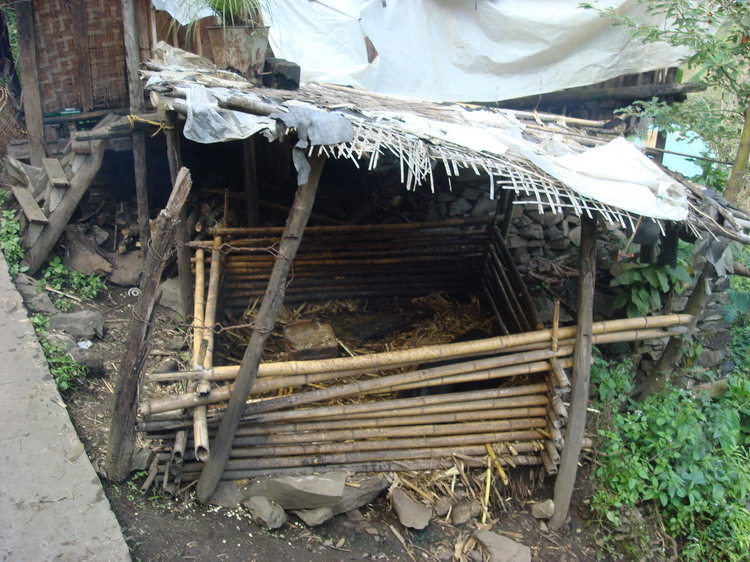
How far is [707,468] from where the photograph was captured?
4648 mm

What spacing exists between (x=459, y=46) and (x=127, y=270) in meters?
4.74

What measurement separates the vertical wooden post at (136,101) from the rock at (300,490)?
301cm

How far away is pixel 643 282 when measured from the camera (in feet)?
17.9

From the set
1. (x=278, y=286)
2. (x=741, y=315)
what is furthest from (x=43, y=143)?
Answer: (x=741, y=315)

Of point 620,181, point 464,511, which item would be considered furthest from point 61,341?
point 620,181

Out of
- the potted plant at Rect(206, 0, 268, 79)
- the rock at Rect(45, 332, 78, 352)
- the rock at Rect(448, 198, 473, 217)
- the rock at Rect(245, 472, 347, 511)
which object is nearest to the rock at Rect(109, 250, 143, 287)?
the rock at Rect(45, 332, 78, 352)

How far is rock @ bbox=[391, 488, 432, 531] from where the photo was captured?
4.06 metres

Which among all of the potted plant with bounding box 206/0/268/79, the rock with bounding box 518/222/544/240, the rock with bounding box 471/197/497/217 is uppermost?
the potted plant with bounding box 206/0/268/79

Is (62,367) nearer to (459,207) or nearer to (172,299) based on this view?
(172,299)

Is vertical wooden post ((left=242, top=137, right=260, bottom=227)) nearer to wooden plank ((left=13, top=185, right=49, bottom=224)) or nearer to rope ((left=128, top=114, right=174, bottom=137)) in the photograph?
rope ((left=128, top=114, right=174, bottom=137))

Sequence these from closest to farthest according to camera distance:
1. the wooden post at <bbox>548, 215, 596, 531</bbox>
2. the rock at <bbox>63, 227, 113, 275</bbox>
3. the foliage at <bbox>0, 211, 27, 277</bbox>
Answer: the wooden post at <bbox>548, 215, 596, 531</bbox> → the foliage at <bbox>0, 211, 27, 277</bbox> → the rock at <bbox>63, 227, 113, 275</bbox>

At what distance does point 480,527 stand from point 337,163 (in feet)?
14.7

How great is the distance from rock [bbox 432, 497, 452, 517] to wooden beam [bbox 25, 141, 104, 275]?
456cm

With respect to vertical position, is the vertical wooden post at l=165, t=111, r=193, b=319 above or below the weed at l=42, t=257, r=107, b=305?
above
